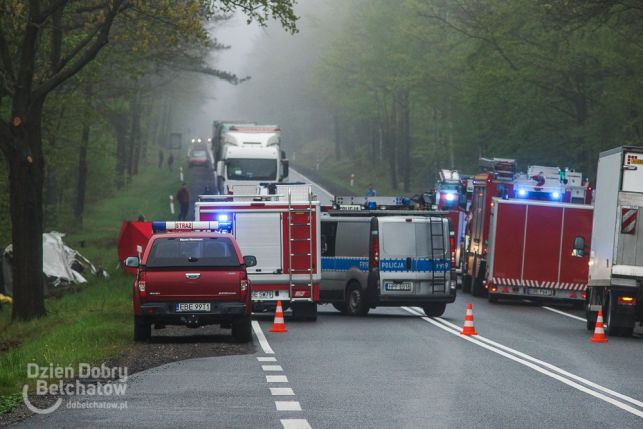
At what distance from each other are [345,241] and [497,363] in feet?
36.9

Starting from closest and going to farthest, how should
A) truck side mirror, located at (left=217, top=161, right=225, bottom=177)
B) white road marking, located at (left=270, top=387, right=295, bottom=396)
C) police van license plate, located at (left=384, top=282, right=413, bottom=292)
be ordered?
white road marking, located at (left=270, top=387, right=295, bottom=396) < police van license plate, located at (left=384, top=282, right=413, bottom=292) < truck side mirror, located at (left=217, top=161, right=225, bottom=177)

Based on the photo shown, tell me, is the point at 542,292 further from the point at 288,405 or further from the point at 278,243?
the point at 288,405

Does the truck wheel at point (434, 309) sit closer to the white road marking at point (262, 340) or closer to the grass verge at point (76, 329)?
the white road marking at point (262, 340)

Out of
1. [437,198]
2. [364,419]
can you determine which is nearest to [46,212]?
[437,198]

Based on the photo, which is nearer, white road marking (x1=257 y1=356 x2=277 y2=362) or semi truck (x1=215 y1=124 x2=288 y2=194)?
white road marking (x1=257 y1=356 x2=277 y2=362)

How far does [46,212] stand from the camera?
56969 millimetres

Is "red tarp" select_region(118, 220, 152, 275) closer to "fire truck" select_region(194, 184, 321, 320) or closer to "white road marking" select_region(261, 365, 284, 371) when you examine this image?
"fire truck" select_region(194, 184, 321, 320)

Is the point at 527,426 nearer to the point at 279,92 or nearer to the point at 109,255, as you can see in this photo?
the point at 109,255

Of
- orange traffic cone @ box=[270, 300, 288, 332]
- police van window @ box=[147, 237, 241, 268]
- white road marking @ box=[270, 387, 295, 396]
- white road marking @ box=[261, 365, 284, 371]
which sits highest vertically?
police van window @ box=[147, 237, 241, 268]

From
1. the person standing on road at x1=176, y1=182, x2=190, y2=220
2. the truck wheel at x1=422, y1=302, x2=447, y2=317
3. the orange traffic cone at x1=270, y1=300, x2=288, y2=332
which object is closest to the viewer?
the orange traffic cone at x1=270, y1=300, x2=288, y2=332

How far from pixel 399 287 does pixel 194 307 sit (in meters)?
9.43

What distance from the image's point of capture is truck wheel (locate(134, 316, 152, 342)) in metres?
20.9

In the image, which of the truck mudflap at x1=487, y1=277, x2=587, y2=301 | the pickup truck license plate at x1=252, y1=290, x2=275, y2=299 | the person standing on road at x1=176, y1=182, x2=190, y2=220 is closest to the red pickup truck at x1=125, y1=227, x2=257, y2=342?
the pickup truck license plate at x1=252, y1=290, x2=275, y2=299

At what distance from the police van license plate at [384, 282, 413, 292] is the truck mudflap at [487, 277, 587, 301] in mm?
7205
